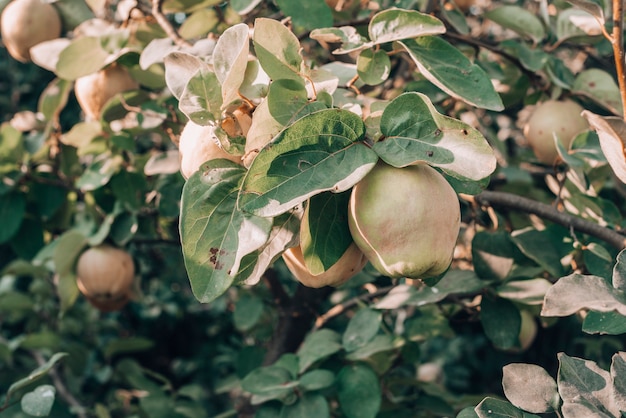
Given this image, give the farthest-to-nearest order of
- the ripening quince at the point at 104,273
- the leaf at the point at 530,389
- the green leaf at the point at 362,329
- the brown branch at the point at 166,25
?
the ripening quince at the point at 104,273 < the green leaf at the point at 362,329 < the brown branch at the point at 166,25 < the leaf at the point at 530,389

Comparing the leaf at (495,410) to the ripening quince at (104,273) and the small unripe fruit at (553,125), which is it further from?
the ripening quince at (104,273)

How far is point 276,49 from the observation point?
2.91 ft

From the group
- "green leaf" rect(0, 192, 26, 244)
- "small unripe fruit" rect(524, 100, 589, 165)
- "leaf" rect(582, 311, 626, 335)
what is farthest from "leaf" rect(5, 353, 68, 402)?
"small unripe fruit" rect(524, 100, 589, 165)

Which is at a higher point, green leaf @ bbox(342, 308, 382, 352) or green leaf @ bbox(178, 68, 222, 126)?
green leaf @ bbox(178, 68, 222, 126)

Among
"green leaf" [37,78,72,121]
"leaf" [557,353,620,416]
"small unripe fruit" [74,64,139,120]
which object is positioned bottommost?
"green leaf" [37,78,72,121]

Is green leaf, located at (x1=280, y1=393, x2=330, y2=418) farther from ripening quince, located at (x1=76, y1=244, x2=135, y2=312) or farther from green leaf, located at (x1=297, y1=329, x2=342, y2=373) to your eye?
ripening quince, located at (x1=76, y1=244, x2=135, y2=312)

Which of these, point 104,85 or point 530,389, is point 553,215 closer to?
point 530,389

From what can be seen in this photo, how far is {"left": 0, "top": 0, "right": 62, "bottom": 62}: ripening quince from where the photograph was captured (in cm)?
178

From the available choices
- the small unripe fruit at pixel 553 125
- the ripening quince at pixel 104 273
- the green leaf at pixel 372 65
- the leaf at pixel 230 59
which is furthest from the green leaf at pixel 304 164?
the ripening quince at pixel 104 273

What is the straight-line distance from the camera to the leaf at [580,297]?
78 cm

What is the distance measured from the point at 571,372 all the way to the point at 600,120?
0.31 m

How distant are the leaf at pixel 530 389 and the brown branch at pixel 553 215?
1.20ft

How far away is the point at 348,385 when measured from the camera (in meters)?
1.36

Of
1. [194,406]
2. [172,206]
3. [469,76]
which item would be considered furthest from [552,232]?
[194,406]
